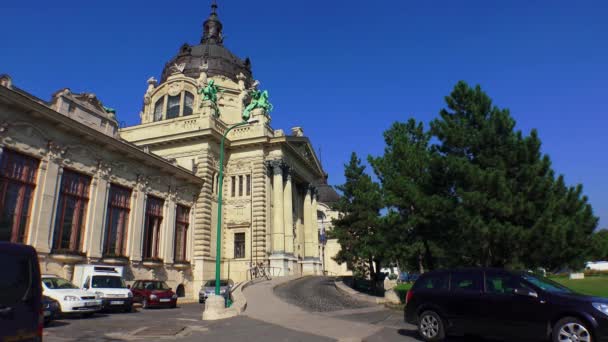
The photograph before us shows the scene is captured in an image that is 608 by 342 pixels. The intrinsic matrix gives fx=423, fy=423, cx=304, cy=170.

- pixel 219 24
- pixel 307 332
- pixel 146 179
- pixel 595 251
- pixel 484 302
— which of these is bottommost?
pixel 307 332

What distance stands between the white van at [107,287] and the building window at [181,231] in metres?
10.2

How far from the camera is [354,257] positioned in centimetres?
2956

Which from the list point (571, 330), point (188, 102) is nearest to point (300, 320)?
point (571, 330)

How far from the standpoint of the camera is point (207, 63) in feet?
155

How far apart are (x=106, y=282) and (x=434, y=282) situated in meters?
14.6

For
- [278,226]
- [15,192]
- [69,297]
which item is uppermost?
[278,226]

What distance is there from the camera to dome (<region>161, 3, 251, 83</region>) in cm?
4678

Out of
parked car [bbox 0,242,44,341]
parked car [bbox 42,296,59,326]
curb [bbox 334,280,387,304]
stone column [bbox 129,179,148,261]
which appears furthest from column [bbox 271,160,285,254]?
parked car [bbox 0,242,44,341]

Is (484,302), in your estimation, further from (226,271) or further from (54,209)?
(226,271)

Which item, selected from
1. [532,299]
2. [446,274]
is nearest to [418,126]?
[446,274]

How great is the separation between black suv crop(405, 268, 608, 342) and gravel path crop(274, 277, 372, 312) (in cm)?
873

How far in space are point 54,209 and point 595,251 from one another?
23.6 metres

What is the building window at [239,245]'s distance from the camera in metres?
35.7

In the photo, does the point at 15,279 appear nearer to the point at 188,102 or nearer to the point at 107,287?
the point at 107,287
